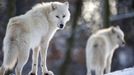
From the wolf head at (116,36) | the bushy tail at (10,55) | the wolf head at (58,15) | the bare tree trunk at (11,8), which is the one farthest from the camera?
the bare tree trunk at (11,8)

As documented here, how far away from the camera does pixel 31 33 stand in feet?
33.0

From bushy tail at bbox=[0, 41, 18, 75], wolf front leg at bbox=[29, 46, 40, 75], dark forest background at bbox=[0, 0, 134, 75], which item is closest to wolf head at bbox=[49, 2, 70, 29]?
wolf front leg at bbox=[29, 46, 40, 75]

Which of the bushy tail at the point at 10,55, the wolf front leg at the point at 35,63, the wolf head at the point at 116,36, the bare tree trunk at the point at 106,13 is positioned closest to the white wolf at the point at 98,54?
the wolf head at the point at 116,36

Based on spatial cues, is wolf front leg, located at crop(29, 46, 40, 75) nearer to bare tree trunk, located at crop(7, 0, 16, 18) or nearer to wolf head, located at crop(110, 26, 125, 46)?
wolf head, located at crop(110, 26, 125, 46)

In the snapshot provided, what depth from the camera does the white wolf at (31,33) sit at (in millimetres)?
9500

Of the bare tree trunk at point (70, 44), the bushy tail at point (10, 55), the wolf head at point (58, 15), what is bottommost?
the bare tree trunk at point (70, 44)

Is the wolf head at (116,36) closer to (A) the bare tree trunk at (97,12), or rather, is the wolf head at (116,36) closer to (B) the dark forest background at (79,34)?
(B) the dark forest background at (79,34)

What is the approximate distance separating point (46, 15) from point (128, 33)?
17332 millimetres

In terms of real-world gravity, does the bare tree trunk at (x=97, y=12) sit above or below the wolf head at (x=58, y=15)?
below

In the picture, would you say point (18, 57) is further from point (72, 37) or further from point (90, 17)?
point (90, 17)

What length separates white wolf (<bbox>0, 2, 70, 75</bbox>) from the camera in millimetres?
9500

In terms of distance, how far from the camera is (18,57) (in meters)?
9.59

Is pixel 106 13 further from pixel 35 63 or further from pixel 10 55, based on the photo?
pixel 10 55

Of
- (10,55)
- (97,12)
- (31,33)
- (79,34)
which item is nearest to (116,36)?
(31,33)
